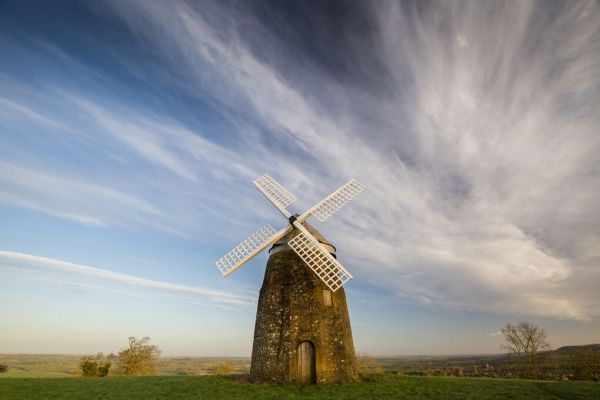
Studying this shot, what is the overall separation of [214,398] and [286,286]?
5.69 metres

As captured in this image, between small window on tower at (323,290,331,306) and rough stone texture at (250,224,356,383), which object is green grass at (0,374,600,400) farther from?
small window on tower at (323,290,331,306)

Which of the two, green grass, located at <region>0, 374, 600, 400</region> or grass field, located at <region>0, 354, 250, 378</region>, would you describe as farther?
grass field, located at <region>0, 354, 250, 378</region>

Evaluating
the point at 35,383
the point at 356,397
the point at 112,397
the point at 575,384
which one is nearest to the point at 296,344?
the point at 356,397

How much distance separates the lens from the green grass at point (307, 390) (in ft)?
40.9

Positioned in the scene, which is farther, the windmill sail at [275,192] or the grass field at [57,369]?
the grass field at [57,369]

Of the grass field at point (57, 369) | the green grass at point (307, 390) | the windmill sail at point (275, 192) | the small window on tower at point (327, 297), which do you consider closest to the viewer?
the green grass at point (307, 390)

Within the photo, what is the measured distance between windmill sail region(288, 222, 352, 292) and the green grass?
4581 mm

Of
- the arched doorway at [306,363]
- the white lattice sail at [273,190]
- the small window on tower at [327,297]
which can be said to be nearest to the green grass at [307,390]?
the arched doorway at [306,363]

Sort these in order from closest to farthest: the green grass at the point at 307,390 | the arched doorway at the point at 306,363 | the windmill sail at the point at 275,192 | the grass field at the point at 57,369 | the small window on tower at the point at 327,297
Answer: the green grass at the point at 307,390, the arched doorway at the point at 306,363, the small window on tower at the point at 327,297, the windmill sail at the point at 275,192, the grass field at the point at 57,369

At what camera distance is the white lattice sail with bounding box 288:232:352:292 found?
14602mm

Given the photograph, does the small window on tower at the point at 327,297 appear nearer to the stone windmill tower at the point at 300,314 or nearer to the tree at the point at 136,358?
the stone windmill tower at the point at 300,314

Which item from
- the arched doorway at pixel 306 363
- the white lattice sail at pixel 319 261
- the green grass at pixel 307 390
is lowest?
the green grass at pixel 307 390

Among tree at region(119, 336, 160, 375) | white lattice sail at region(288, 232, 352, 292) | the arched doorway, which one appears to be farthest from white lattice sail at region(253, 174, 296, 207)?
tree at region(119, 336, 160, 375)

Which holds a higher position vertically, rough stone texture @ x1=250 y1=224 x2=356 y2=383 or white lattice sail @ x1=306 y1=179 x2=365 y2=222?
white lattice sail @ x1=306 y1=179 x2=365 y2=222
